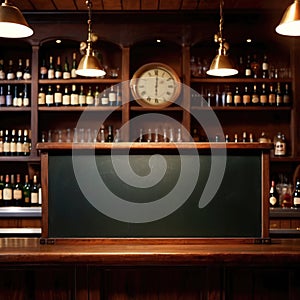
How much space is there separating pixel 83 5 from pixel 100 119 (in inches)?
46.0

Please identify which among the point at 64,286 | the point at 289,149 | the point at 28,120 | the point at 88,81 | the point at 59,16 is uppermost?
the point at 59,16

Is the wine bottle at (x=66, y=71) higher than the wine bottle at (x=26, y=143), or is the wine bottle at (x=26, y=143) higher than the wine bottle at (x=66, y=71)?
the wine bottle at (x=66, y=71)

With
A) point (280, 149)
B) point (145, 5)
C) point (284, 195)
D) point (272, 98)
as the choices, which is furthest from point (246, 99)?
point (145, 5)

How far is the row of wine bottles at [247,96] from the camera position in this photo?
4613 millimetres

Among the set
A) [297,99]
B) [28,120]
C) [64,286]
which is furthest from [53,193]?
[297,99]

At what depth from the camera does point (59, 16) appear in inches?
179

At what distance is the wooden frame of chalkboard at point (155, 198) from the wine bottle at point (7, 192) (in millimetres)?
2589

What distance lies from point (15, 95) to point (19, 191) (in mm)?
1021

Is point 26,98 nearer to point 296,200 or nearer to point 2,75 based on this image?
point 2,75

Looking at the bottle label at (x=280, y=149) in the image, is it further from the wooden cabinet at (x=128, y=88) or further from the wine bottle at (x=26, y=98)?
the wine bottle at (x=26, y=98)

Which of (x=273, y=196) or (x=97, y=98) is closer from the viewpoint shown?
(x=273, y=196)

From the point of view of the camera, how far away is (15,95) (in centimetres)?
473

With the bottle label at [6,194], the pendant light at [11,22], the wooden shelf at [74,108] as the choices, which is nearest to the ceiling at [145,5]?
the wooden shelf at [74,108]

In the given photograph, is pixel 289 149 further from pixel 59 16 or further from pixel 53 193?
pixel 53 193
